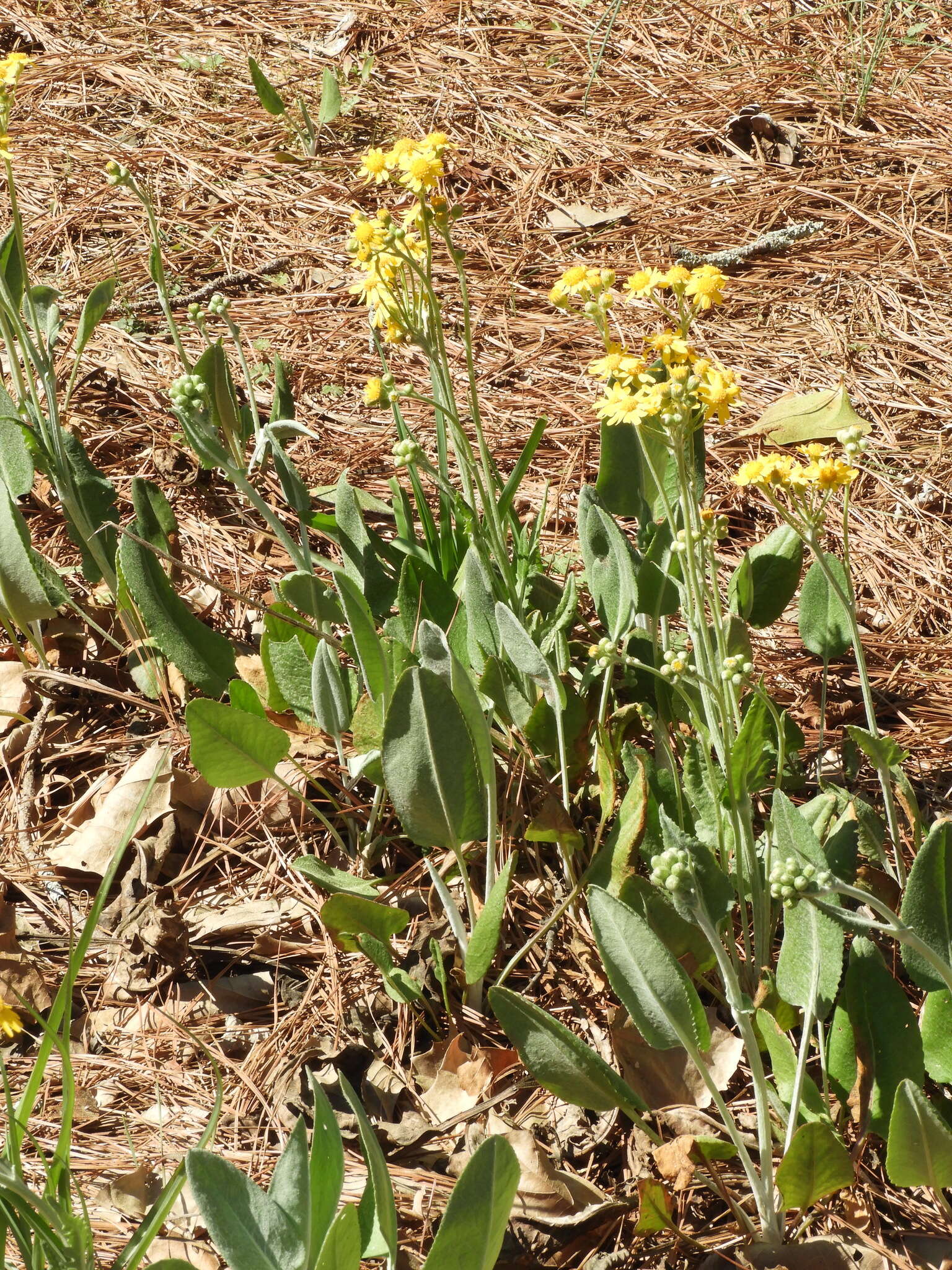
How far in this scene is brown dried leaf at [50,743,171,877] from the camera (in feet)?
6.12

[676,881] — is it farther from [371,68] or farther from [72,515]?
[371,68]

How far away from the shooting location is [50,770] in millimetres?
2059

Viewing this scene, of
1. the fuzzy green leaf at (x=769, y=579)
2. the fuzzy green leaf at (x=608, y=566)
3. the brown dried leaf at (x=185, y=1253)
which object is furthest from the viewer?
the fuzzy green leaf at (x=769, y=579)

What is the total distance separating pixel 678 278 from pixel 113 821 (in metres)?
1.23

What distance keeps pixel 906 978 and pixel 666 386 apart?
0.92 metres

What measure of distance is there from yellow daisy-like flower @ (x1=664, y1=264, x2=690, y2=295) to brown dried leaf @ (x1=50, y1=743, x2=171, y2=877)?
1062 mm

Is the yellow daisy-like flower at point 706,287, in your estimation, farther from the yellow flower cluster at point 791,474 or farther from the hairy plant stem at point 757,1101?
the hairy plant stem at point 757,1101

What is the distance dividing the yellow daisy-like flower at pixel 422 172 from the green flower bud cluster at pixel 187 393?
403mm

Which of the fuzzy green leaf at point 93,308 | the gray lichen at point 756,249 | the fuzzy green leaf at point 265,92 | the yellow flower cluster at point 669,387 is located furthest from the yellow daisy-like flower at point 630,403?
the fuzzy green leaf at point 265,92

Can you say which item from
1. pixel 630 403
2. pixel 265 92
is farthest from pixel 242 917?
pixel 265 92

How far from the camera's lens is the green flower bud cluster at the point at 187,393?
5.28 ft

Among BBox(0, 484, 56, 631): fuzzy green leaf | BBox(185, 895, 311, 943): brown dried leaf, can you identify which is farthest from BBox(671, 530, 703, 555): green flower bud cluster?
BBox(0, 484, 56, 631): fuzzy green leaf

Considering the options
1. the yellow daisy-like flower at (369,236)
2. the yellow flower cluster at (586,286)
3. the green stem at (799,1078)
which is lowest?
the green stem at (799,1078)

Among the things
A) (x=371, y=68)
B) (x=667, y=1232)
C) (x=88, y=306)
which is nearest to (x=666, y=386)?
(x=667, y=1232)
